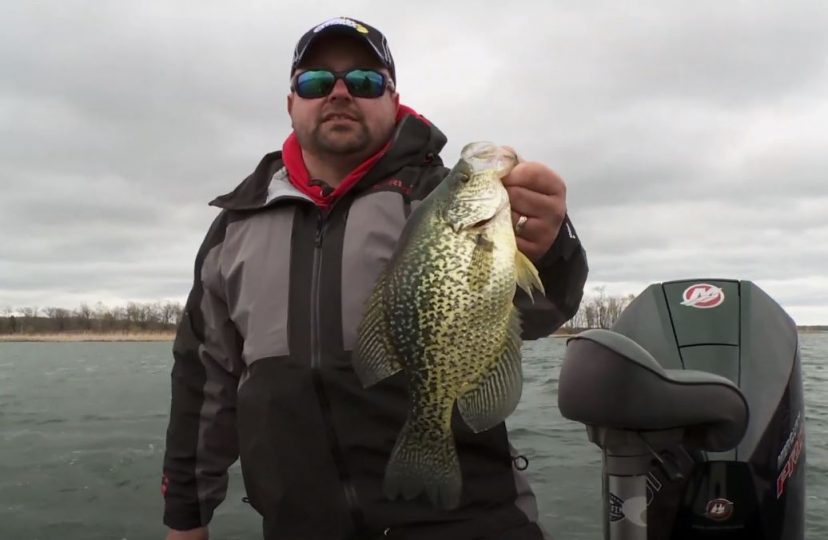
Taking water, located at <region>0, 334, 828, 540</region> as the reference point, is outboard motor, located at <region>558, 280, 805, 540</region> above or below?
above

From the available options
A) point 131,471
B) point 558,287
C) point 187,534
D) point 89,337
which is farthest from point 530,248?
point 89,337

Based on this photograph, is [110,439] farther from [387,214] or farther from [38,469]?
[387,214]

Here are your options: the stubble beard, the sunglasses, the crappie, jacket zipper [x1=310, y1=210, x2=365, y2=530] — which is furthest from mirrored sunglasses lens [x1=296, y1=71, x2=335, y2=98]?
the crappie

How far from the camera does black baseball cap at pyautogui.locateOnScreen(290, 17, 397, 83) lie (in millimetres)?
3133

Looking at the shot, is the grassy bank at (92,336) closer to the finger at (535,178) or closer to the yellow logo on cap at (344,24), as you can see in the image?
the yellow logo on cap at (344,24)

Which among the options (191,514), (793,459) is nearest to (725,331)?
(793,459)

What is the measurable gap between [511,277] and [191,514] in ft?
7.10

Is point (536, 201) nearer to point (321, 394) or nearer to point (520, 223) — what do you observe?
point (520, 223)

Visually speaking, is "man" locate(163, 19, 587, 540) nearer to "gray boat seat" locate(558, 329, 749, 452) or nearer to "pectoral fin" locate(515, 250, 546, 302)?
"pectoral fin" locate(515, 250, 546, 302)

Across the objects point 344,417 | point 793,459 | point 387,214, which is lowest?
point 793,459

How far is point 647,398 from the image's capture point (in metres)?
2.38

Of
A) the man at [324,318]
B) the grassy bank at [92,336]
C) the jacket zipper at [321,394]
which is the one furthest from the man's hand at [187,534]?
the grassy bank at [92,336]

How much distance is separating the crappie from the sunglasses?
0.93 meters

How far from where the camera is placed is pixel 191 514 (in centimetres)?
344
